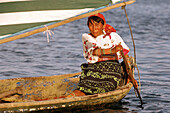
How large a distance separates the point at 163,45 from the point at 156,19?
10.7 m

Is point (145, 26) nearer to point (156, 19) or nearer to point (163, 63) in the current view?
point (156, 19)

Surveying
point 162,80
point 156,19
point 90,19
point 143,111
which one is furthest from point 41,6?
point 156,19

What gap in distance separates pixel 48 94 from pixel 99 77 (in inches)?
58.2

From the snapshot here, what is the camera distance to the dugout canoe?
19.6 feet

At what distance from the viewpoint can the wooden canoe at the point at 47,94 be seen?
600 centimetres

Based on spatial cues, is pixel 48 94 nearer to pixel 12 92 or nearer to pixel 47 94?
pixel 47 94

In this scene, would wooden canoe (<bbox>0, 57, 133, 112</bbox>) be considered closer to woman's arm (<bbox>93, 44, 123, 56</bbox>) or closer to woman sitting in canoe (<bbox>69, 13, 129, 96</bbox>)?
woman sitting in canoe (<bbox>69, 13, 129, 96</bbox>)

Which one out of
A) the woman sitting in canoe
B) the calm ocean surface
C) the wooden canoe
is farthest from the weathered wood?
the calm ocean surface

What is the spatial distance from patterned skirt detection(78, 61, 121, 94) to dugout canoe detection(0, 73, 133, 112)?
0.16 m

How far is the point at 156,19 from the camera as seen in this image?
2545 centimetres

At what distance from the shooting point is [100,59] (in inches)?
257

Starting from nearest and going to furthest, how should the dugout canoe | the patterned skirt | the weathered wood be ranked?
the dugout canoe
the patterned skirt
the weathered wood

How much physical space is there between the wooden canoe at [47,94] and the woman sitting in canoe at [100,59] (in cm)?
19

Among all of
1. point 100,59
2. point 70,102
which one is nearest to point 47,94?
point 70,102
